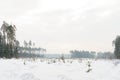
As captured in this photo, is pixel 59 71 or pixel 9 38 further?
pixel 9 38

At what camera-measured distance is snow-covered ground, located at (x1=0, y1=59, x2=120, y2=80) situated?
1085cm

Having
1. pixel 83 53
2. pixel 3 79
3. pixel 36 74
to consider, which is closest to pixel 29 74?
pixel 36 74

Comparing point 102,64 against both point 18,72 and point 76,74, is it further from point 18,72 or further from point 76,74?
point 18,72

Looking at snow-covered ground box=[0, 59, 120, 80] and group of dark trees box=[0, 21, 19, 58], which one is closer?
snow-covered ground box=[0, 59, 120, 80]

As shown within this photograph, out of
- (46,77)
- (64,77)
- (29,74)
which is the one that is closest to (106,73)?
(64,77)

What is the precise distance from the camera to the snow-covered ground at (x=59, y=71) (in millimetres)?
10852

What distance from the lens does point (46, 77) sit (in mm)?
11117

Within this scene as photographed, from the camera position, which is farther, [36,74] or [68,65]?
[68,65]

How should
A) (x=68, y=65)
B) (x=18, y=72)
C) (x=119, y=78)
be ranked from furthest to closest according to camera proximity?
(x=68, y=65), (x=18, y=72), (x=119, y=78)

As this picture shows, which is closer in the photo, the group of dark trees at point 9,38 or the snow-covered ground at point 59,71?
the snow-covered ground at point 59,71

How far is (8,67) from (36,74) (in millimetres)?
2094

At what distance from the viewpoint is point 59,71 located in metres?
11.6

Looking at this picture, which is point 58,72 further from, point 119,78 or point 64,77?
point 119,78

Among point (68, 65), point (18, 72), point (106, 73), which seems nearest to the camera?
point (106, 73)
